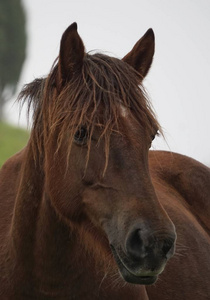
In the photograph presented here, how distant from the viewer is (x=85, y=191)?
3520 millimetres

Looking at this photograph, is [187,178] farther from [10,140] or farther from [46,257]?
→ [10,140]

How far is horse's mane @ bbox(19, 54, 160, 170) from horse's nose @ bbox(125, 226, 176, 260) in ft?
1.83

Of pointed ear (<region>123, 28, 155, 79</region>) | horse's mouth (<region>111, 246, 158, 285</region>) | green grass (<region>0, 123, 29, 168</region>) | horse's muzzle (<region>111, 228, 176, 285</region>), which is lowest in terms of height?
green grass (<region>0, 123, 29, 168</region>)

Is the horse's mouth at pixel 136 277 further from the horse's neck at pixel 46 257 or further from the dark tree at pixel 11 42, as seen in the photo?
the dark tree at pixel 11 42

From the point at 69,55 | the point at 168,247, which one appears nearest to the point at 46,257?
the point at 168,247

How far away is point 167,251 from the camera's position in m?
3.12

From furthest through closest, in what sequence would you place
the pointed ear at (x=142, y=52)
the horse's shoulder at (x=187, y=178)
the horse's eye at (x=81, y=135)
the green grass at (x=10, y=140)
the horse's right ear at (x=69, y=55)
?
the green grass at (x=10, y=140) < the horse's shoulder at (x=187, y=178) < the pointed ear at (x=142, y=52) < the horse's right ear at (x=69, y=55) < the horse's eye at (x=81, y=135)

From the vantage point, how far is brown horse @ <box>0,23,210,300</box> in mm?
3211

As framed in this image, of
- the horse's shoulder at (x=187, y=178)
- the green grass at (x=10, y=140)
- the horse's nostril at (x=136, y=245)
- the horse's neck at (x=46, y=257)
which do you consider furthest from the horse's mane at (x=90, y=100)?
the green grass at (x=10, y=140)

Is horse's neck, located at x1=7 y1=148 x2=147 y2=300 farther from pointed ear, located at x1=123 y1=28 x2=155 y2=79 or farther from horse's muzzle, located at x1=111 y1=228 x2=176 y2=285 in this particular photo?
pointed ear, located at x1=123 y1=28 x2=155 y2=79

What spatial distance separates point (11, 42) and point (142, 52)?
3244cm

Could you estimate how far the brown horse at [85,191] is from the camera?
321 centimetres

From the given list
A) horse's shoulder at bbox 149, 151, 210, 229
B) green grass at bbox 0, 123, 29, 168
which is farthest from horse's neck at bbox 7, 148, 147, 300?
green grass at bbox 0, 123, 29, 168

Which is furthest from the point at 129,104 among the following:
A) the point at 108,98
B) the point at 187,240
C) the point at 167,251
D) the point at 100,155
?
the point at 187,240
